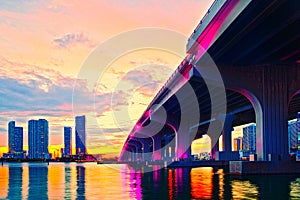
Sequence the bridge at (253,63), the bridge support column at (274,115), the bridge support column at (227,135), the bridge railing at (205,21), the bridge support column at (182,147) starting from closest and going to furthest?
the bridge at (253,63), the bridge railing at (205,21), the bridge support column at (274,115), the bridge support column at (182,147), the bridge support column at (227,135)

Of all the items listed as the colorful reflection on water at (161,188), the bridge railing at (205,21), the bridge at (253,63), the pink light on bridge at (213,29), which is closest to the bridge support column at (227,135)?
the bridge at (253,63)

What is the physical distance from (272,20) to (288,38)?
6.55 meters

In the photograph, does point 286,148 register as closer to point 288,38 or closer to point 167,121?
point 288,38

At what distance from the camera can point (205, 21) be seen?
40719 millimetres

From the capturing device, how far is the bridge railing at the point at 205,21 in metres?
36.3

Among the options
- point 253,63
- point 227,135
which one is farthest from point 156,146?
point 253,63

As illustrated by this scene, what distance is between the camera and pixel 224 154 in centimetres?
9838

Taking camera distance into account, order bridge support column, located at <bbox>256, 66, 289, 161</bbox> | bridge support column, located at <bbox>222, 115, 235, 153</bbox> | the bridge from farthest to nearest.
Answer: bridge support column, located at <bbox>222, 115, 235, 153</bbox> → bridge support column, located at <bbox>256, 66, 289, 161</bbox> → the bridge

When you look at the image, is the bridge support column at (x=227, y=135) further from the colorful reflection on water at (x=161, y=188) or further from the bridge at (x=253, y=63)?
the colorful reflection on water at (x=161, y=188)

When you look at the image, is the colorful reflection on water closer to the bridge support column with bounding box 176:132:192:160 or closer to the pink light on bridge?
the pink light on bridge

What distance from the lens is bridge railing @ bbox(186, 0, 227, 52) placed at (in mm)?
36256

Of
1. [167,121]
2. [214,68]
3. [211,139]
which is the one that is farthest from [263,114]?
[211,139]

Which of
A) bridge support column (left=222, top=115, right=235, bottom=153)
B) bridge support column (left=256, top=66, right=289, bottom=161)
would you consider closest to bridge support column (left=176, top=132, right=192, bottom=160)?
bridge support column (left=222, top=115, right=235, bottom=153)

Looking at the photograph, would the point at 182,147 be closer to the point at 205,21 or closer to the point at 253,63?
the point at 253,63
